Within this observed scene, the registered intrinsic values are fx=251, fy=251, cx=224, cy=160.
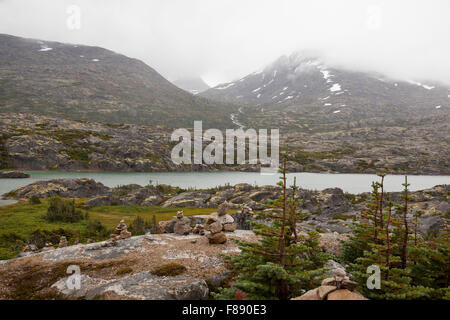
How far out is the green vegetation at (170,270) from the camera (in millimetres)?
11748

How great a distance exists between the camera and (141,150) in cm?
11944

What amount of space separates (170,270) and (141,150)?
114m

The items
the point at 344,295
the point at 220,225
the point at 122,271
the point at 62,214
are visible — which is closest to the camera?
the point at 344,295

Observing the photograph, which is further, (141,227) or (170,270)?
(141,227)

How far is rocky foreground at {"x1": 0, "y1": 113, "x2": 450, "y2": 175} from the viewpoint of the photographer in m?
101

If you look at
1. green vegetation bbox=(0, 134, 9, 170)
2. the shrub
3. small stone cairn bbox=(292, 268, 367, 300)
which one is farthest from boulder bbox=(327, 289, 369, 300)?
green vegetation bbox=(0, 134, 9, 170)

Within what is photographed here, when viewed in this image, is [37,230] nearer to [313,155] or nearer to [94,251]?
[94,251]

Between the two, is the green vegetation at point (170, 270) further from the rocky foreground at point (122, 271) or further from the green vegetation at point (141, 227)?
the green vegetation at point (141, 227)

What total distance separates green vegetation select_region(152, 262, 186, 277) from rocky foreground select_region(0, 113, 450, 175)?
101831 millimetres

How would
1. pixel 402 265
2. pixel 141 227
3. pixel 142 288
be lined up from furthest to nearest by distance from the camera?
pixel 141 227 < pixel 142 288 < pixel 402 265

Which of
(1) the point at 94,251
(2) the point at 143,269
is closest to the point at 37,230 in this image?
(1) the point at 94,251

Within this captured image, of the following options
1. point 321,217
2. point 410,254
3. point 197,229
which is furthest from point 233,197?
point 410,254

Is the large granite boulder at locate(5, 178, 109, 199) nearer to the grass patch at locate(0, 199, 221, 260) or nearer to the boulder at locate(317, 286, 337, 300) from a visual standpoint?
the grass patch at locate(0, 199, 221, 260)
